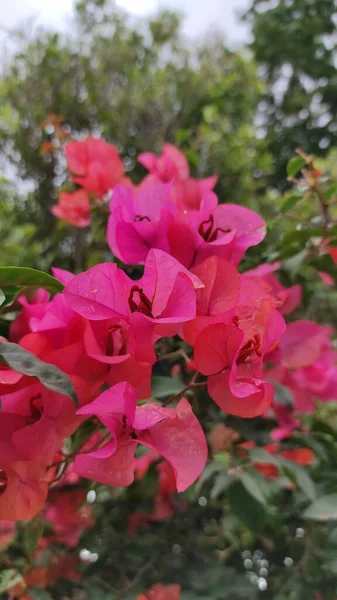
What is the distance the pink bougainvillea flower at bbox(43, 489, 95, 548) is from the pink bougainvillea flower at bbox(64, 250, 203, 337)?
1.37 feet

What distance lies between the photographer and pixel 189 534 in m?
0.74

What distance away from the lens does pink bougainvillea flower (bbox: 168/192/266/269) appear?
13.5 inches

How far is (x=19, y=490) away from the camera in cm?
29

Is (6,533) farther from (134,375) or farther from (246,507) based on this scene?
(134,375)

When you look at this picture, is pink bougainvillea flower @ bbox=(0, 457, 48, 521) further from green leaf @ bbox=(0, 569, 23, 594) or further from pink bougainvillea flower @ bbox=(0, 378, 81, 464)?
green leaf @ bbox=(0, 569, 23, 594)

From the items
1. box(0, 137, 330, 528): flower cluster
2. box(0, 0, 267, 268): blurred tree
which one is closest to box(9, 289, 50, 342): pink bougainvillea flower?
box(0, 137, 330, 528): flower cluster

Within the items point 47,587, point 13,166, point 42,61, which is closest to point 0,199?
point 13,166

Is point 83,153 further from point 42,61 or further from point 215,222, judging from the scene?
point 42,61

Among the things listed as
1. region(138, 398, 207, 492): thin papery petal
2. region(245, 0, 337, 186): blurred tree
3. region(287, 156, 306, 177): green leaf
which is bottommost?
region(245, 0, 337, 186): blurred tree

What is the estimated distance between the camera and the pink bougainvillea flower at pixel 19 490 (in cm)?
29

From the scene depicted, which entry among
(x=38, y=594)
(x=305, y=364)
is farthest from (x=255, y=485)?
(x=38, y=594)

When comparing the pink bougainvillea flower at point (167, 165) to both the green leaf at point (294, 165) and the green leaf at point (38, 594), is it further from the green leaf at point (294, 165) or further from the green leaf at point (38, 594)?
the green leaf at point (38, 594)

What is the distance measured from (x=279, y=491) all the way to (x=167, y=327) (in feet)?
1.69

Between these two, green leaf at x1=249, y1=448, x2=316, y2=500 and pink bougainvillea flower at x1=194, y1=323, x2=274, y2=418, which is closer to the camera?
pink bougainvillea flower at x1=194, y1=323, x2=274, y2=418
